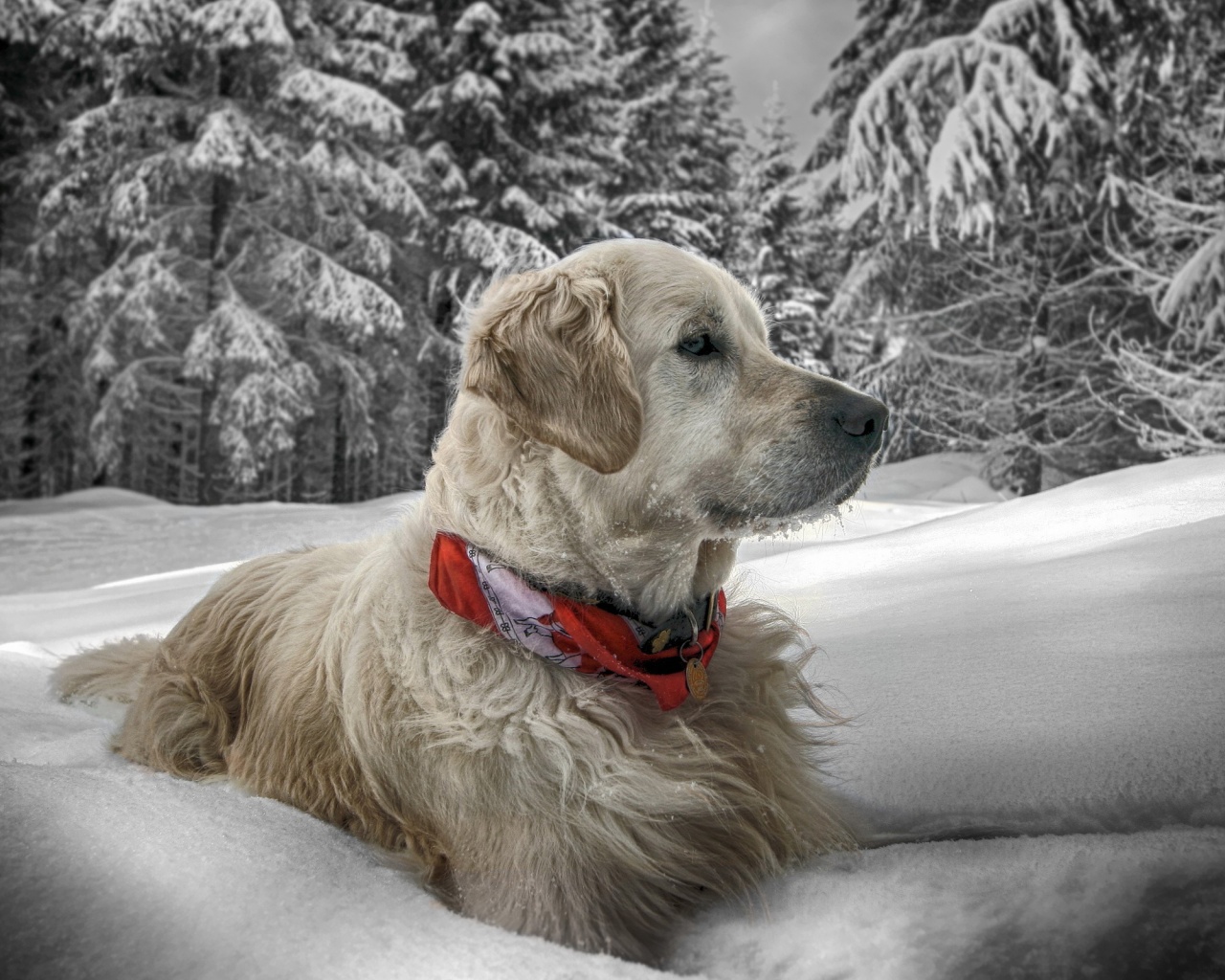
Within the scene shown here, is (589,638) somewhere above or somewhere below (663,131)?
below

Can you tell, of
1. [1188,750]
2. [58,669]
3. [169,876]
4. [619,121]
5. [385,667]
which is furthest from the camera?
[619,121]

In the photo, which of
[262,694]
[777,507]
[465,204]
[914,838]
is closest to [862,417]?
[777,507]

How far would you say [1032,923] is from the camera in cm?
129

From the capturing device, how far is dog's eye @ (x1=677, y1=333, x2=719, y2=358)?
206cm

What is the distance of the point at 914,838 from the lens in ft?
5.65

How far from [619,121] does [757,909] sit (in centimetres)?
2091

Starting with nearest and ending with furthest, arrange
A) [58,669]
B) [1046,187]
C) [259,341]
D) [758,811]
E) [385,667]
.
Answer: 1. [758,811]
2. [385,667]
3. [58,669]
4. [1046,187]
5. [259,341]

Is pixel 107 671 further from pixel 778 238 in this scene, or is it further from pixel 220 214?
pixel 778 238

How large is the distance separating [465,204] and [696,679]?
15.2 m

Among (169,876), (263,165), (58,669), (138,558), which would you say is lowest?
(138,558)

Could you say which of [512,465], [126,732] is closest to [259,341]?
[126,732]

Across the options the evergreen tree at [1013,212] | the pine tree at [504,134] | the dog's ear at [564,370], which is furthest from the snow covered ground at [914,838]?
the pine tree at [504,134]

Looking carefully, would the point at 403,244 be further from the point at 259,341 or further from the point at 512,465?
the point at 512,465

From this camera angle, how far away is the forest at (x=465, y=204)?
1145 centimetres
